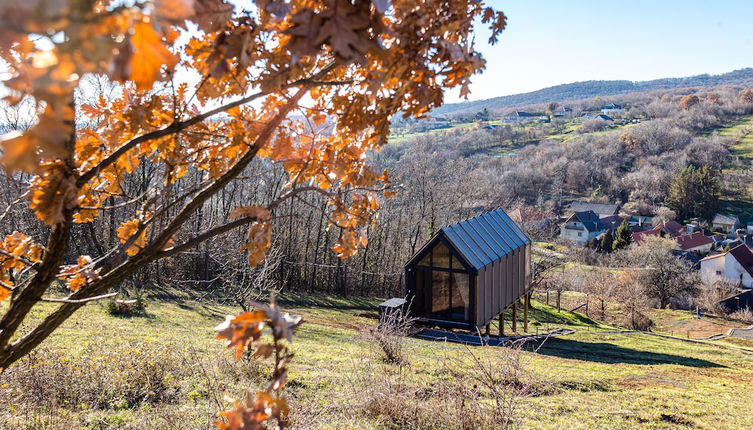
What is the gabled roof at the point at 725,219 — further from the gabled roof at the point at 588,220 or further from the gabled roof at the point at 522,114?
the gabled roof at the point at 522,114

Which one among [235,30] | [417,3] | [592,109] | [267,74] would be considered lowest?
[267,74]

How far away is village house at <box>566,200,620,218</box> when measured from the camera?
204ft

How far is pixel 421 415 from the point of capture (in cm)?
517

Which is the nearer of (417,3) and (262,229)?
(417,3)

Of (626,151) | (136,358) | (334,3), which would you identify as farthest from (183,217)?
(626,151)

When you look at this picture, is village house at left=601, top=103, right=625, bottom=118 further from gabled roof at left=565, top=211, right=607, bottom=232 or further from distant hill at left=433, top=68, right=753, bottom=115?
gabled roof at left=565, top=211, right=607, bottom=232

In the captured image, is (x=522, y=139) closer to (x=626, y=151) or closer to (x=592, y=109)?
(x=626, y=151)

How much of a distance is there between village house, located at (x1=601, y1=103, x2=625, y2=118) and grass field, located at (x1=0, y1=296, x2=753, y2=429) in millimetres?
103078

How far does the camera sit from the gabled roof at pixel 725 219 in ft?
182

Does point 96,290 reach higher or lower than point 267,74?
lower

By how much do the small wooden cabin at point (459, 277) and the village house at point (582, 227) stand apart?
4595cm

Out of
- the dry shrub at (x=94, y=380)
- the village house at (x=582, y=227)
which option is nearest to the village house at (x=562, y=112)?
the village house at (x=582, y=227)

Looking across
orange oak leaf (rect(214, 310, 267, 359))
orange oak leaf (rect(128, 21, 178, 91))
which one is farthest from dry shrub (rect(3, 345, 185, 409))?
orange oak leaf (rect(128, 21, 178, 91))

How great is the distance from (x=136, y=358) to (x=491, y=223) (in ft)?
40.1
